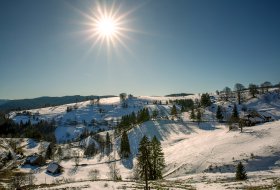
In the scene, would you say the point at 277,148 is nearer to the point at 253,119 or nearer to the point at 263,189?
the point at 263,189

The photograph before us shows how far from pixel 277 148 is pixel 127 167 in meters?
59.4

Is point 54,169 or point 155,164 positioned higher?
point 155,164

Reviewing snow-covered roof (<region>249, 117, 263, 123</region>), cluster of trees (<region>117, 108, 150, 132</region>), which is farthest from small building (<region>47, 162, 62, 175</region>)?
snow-covered roof (<region>249, 117, 263, 123</region>)

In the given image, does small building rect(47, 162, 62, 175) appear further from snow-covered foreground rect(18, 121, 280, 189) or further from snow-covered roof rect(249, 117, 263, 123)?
snow-covered roof rect(249, 117, 263, 123)


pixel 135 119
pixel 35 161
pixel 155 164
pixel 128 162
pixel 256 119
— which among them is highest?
pixel 256 119

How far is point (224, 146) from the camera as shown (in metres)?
76.4

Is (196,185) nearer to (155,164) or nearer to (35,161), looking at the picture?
(155,164)

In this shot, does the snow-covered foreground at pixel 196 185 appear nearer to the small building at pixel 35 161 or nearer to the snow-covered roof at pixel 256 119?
the snow-covered roof at pixel 256 119

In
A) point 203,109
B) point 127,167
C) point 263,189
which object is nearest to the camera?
point 263,189

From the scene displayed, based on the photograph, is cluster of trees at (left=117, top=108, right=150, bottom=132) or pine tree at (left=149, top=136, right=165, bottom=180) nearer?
pine tree at (left=149, top=136, right=165, bottom=180)

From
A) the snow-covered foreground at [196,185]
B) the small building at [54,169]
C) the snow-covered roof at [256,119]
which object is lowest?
the small building at [54,169]

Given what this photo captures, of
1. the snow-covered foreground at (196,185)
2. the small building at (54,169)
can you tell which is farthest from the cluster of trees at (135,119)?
the snow-covered foreground at (196,185)

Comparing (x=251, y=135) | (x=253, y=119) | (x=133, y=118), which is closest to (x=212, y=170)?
(x=251, y=135)

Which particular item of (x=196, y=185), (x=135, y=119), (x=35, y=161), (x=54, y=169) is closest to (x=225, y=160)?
(x=196, y=185)
